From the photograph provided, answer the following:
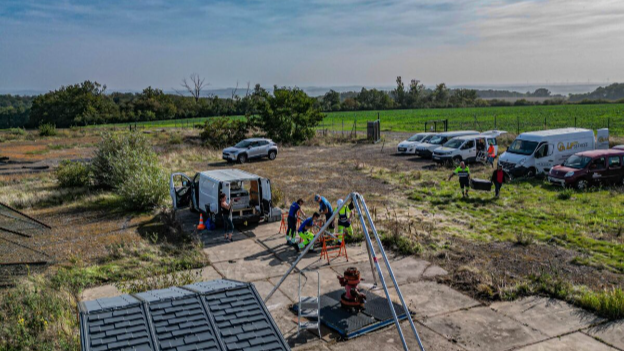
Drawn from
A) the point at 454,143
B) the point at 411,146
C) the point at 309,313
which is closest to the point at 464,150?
the point at 454,143

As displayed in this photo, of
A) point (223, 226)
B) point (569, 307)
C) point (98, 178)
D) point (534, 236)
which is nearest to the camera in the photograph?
point (569, 307)

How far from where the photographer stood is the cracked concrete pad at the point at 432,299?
31.4 feet

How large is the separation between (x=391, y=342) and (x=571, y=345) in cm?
297

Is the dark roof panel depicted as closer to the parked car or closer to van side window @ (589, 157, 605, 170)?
the parked car

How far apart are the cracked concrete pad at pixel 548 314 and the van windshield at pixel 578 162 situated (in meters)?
13.0

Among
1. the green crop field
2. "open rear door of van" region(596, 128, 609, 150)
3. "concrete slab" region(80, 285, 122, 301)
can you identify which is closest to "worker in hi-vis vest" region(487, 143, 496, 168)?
"open rear door of van" region(596, 128, 609, 150)

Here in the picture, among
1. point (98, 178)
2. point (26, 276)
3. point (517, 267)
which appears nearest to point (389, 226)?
point (517, 267)

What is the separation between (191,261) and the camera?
12281mm

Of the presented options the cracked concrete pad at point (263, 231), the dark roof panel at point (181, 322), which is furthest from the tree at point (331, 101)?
the dark roof panel at point (181, 322)

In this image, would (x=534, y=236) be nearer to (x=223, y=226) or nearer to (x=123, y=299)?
(x=223, y=226)

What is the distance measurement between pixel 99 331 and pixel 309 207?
49.9ft

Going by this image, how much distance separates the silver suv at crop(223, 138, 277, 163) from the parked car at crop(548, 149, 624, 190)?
56.6 feet

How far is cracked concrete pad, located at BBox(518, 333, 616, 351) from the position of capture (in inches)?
316

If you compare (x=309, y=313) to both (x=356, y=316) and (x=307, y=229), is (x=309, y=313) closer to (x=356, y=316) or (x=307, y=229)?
(x=356, y=316)
